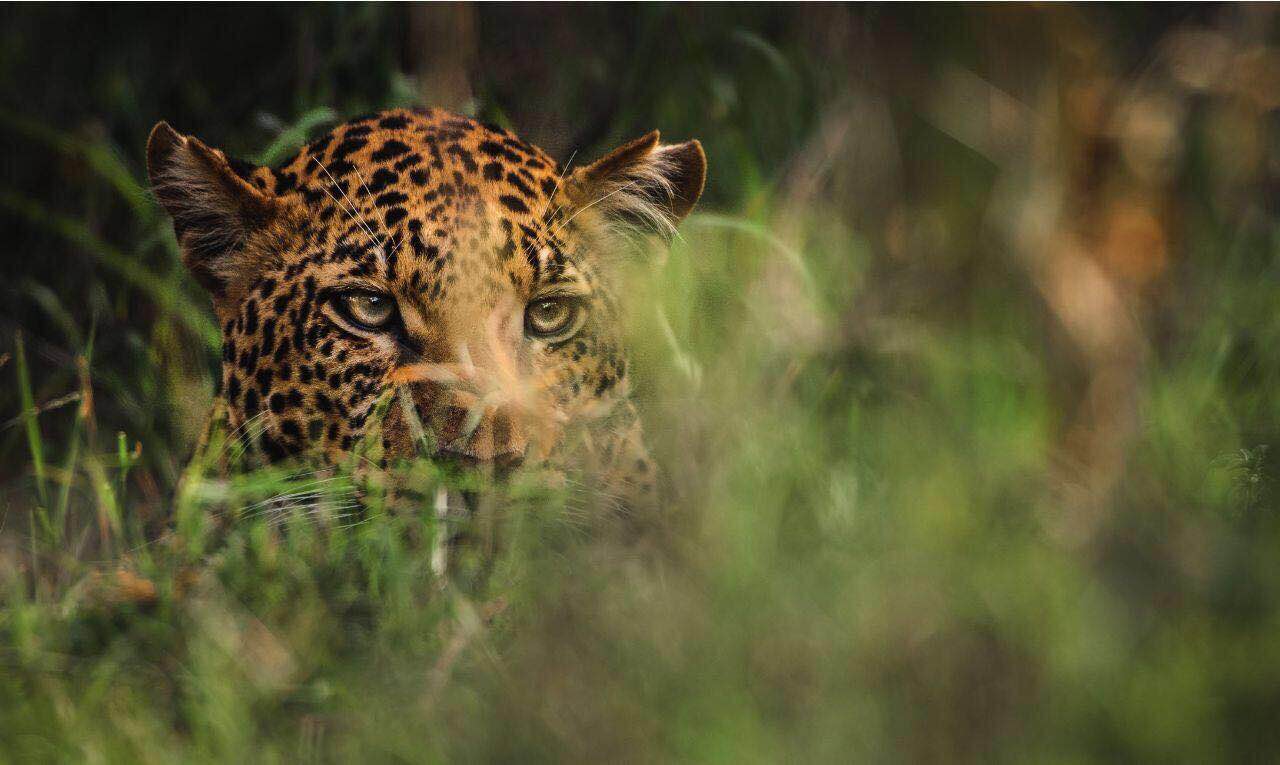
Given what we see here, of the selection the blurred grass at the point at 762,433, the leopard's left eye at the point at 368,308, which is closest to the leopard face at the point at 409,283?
the leopard's left eye at the point at 368,308

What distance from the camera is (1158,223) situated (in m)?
5.25

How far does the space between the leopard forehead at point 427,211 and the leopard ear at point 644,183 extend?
0.10 m

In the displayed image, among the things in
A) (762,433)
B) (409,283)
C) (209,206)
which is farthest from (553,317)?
(209,206)

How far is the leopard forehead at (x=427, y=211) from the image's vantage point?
10.9ft

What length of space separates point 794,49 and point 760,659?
3.48 m

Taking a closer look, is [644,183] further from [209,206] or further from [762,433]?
[209,206]

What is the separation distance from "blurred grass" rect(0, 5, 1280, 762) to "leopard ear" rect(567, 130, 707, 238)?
186 mm

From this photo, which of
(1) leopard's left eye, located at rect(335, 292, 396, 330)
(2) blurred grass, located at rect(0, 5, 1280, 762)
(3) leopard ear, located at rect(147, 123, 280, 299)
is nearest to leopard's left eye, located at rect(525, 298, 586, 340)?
(2) blurred grass, located at rect(0, 5, 1280, 762)

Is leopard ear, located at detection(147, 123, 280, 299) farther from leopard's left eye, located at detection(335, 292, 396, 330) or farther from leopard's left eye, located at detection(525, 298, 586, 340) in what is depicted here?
leopard's left eye, located at detection(525, 298, 586, 340)

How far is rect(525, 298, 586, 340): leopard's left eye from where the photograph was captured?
3430 millimetres

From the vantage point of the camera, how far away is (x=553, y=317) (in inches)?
137

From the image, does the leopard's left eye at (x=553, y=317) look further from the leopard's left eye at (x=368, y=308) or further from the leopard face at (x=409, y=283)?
the leopard's left eye at (x=368, y=308)

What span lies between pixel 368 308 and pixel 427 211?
29cm

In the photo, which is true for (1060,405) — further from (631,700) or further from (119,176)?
(119,176)
